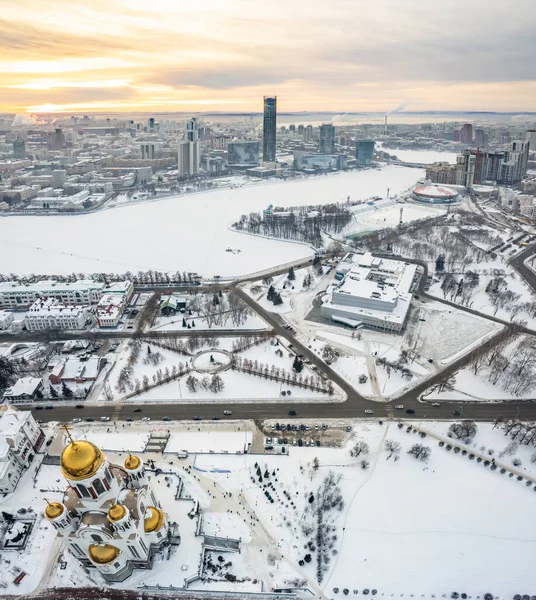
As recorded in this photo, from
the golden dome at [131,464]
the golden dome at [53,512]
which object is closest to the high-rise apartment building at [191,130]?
the golden dome at [131,464]

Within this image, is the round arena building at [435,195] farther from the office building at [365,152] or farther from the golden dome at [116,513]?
the golden dome at [116,513]

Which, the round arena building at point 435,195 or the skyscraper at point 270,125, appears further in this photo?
the skyscraper at point 270,125

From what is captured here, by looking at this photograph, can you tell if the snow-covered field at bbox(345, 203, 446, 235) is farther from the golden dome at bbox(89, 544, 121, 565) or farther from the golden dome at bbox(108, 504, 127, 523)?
the golden dome at bbox(89, 544, 121, 565)

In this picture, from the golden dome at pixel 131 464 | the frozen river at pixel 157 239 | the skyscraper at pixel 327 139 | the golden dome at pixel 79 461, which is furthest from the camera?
the skyscraper at pixel 327 139

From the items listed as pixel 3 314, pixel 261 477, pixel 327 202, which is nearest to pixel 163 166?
pixel 327 202

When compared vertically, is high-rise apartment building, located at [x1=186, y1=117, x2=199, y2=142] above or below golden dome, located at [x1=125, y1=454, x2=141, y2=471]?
above

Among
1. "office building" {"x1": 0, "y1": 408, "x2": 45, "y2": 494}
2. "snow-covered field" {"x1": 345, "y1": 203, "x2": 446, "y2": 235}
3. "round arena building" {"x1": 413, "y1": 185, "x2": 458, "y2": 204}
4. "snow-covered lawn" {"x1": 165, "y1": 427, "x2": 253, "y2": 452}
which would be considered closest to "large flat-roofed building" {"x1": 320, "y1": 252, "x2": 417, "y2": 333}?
"snow-covered lawn" {"x1": 165, "y1": 427, "x2": 253, "y2": 452}

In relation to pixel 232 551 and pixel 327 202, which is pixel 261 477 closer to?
pixel 232 551
